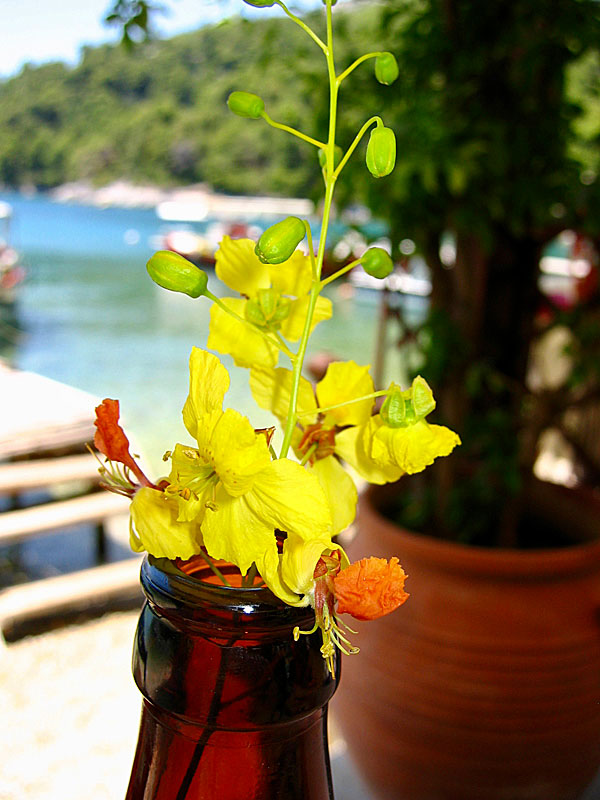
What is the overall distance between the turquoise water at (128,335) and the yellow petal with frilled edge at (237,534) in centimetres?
331

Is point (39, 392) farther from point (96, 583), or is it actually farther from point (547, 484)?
point (547, 484)

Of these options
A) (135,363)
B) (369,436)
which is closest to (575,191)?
(369,436)

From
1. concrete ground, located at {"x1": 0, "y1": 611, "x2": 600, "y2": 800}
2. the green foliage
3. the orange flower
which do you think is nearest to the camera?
the orange flower

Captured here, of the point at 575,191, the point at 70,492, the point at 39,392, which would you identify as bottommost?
the point at 70,492

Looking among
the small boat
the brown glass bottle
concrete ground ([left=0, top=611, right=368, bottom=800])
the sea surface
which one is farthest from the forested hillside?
the brown glass bottle

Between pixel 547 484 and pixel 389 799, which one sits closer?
pixel 389 799

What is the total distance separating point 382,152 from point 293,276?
59 mm

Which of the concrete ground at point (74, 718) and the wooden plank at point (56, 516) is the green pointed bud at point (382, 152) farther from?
the wooden plank at point (56, 516)

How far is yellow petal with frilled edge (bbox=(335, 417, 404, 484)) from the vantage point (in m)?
0.28

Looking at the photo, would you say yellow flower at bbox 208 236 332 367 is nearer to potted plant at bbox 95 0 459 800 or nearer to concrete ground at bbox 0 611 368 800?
potted plant at bbox 95 0 459 800

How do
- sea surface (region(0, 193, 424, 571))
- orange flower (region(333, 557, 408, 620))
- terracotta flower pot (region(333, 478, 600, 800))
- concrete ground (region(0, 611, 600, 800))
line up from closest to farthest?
orange flower (region(333, 557, 408, 620)) < terracotta flower pot (region(333, 478, 600, 800)) < concrete ground (region(0, 611, 600, 800)) < sea surface (region(0, 193, 424, 571))

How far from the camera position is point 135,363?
37.2 feet

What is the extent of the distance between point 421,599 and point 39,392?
273cm

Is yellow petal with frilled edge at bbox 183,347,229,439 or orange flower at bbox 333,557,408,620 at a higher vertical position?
yellow petal with frilled edge at bbox 183,347,229,439
